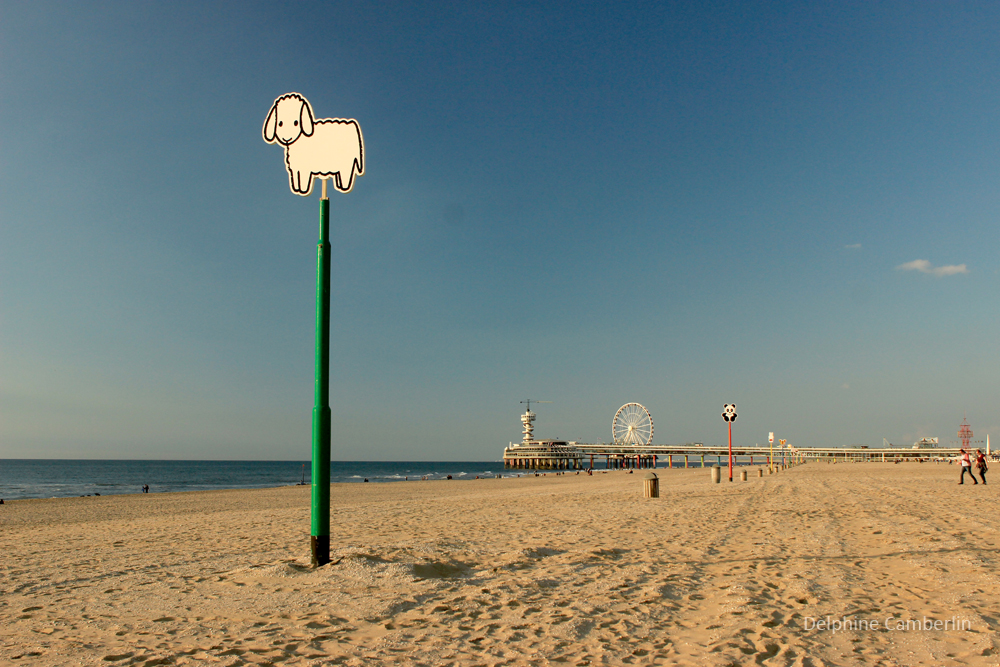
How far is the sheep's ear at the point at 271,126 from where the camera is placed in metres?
7.89

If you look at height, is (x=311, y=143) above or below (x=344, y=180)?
above

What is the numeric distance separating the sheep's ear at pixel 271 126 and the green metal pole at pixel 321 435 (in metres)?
2.06

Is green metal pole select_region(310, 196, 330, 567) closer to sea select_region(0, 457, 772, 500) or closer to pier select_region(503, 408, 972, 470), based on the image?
sea select_region(0, 457, 772, 500)

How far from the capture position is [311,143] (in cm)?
786

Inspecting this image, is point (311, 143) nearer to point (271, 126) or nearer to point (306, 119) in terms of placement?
point (306, 119)

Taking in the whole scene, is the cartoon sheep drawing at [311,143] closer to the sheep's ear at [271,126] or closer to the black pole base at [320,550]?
the sheep's ear at [271,126]

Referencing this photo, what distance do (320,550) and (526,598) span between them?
8.91 ft

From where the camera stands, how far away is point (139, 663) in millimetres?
4305

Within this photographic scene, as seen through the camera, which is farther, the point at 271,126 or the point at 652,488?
the point at 652,488

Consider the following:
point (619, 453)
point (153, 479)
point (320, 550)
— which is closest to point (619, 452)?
point (619, 453)

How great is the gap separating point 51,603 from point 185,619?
2056 millimetres

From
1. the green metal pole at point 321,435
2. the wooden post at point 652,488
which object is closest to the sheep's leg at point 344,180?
the green metal pole at point 321,435

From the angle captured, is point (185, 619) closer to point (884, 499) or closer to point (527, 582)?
point (527, 582)

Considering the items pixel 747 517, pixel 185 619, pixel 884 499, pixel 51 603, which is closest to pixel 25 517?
pixel 51 603
